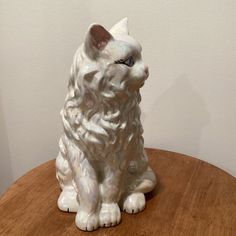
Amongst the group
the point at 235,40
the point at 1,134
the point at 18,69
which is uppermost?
the point at 235,40

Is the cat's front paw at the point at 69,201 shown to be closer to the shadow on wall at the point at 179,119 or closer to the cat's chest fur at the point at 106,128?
the cat's chest fur at the point at 106,128

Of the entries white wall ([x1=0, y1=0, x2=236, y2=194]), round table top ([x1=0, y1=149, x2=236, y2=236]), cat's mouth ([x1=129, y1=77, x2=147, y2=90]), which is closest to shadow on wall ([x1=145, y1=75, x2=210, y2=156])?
white wall ([x1=0, y1=0, x2=236, y2=194])

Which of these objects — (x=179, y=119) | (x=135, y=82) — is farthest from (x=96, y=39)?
(x=179, y=119)

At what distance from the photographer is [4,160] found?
4.85 ft

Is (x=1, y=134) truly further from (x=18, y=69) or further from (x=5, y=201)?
(x=5, y=201)

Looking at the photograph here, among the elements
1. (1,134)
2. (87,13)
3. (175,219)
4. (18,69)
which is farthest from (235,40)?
(1,134)

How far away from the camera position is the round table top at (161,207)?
0.84 metres

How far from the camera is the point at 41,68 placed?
1246mm

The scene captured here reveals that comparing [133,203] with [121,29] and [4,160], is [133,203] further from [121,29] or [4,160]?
[4,160]

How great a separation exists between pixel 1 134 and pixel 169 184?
0.72m

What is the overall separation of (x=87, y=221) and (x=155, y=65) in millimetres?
578

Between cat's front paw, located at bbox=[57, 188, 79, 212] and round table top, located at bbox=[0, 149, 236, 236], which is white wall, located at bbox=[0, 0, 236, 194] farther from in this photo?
cat's front paw, located at bbox=[57, 188, 79, 212]

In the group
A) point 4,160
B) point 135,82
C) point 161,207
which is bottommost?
point 4,160

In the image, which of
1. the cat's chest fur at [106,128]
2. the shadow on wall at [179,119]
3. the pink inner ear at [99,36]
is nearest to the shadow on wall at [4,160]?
the shadow on wall at [179,119]
